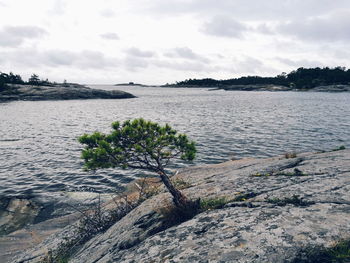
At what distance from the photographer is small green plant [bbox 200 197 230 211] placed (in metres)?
7.73

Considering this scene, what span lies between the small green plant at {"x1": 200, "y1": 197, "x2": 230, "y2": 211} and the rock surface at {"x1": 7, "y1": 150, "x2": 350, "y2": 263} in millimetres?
134

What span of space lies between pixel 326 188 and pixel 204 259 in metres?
4.78

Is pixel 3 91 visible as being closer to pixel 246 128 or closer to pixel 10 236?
pixel 246 128

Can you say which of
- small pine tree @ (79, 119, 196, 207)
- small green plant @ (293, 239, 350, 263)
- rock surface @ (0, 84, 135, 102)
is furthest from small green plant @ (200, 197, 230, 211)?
rock surface @ (0, 84, 135, 102)

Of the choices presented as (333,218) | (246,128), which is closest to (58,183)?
(333,218)

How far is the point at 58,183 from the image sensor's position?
19.7 m

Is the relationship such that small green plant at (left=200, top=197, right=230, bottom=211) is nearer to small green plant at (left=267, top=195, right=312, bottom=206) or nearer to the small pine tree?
the small pine tree

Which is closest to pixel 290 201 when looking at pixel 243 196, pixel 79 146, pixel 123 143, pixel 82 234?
pixel 243 196

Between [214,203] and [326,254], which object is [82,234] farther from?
[326,254]

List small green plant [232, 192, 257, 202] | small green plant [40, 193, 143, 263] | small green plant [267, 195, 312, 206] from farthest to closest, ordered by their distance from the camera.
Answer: small green plant [40, 193, 143, 263] → small green plant [232, 192, 257, 202] → small green plant [267, 195, 312, 206]

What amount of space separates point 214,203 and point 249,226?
2.04 meters

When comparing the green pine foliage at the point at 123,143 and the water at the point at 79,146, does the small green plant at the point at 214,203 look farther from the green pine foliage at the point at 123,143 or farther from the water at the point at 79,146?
the water at the point at 79,146

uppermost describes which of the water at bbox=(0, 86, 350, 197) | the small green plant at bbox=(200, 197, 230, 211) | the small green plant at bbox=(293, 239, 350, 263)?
the small green plant at bbox=(293, 239, 350, 263)

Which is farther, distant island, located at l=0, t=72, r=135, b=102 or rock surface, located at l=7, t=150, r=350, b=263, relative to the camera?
distant island, located at l=0, t=72, r=135, b=102
